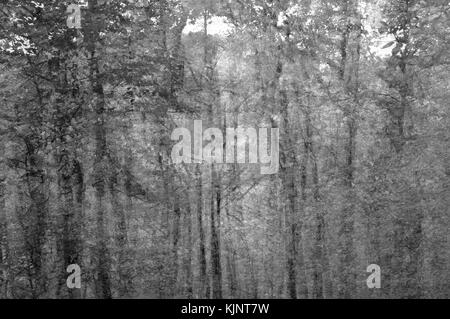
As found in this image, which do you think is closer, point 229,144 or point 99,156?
point 99,156

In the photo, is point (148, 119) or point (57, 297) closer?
point (57, 297)

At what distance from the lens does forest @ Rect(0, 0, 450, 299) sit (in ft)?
48.4

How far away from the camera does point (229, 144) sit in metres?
16.7

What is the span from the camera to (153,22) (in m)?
16.1

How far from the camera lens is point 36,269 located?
47.9 feet

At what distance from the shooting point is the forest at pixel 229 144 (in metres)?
14.8

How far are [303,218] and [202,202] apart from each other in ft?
10.1

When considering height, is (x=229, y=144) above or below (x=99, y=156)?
above

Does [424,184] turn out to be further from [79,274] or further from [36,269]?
[36,269]

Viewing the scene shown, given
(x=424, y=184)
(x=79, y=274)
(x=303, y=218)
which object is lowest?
(x=79, y=274)

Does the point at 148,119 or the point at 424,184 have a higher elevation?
the point at 148,119
